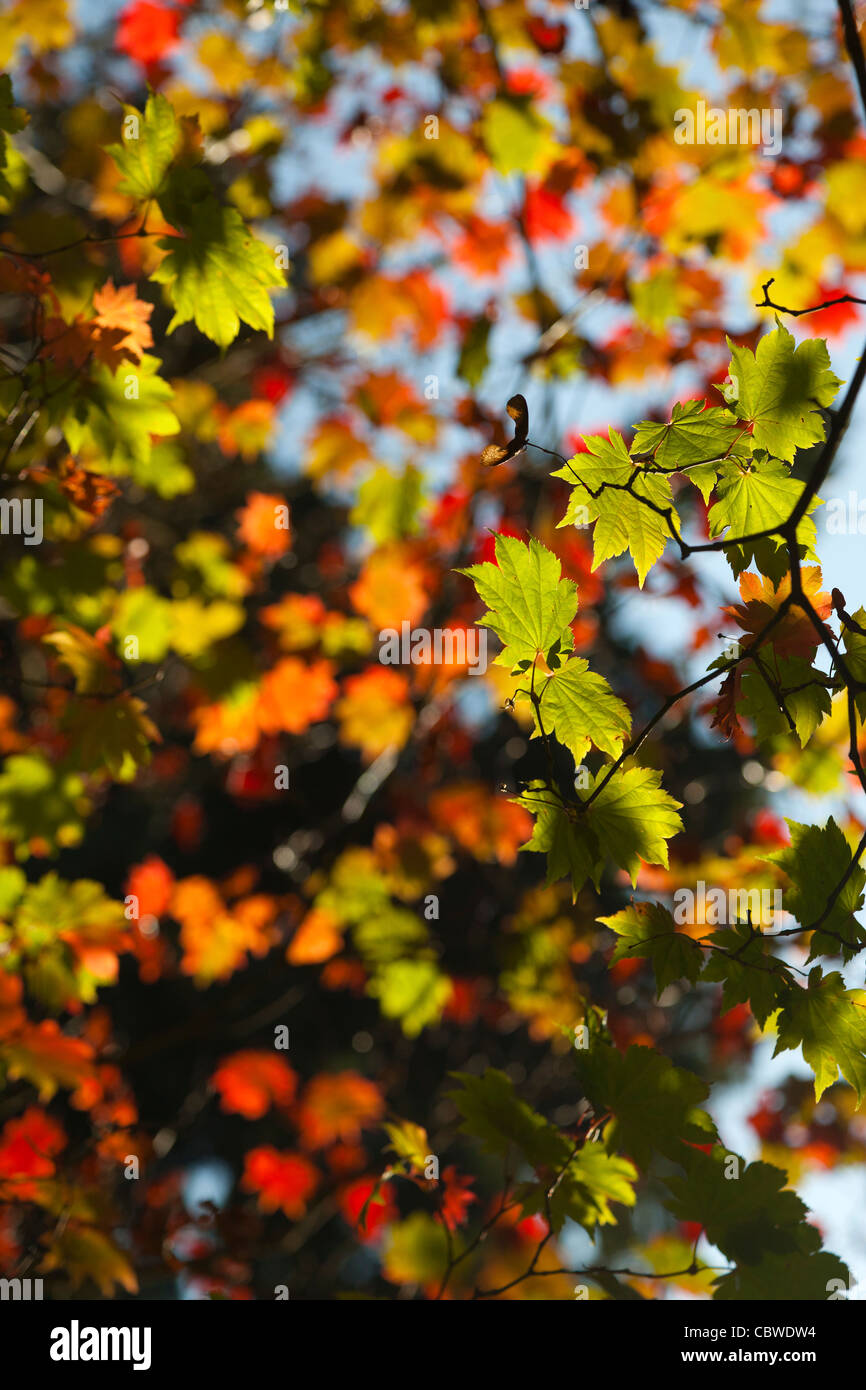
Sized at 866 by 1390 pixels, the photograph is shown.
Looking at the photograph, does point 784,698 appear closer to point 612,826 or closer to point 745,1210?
point 612,826

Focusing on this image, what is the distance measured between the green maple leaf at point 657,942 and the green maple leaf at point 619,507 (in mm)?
563

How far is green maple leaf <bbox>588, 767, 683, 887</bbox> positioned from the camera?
4.62 ft

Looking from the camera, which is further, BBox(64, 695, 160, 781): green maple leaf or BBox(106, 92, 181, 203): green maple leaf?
BBox(64, 695, 160, 781): green maple leaf

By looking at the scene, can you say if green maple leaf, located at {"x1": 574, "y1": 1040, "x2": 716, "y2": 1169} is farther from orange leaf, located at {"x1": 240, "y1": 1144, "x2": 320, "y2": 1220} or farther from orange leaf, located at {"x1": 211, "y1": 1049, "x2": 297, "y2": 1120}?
orange leaf, located at {"x1": 240, "y1": 1144, "x2": 320, "y2": 1220}

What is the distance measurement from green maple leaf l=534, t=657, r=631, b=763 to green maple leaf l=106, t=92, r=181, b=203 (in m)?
1.32

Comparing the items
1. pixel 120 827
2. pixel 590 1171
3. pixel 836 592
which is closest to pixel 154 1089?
pixel 120 827

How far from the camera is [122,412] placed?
206 cm

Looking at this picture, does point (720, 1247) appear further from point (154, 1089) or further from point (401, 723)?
point (154, 1089)

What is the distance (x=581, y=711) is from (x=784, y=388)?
646 mm

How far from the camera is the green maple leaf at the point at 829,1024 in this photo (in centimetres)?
143

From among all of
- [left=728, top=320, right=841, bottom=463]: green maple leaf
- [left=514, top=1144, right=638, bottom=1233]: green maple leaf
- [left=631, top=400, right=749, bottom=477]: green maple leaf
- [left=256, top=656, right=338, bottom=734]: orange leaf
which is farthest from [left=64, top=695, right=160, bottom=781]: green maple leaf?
[left=256, top=656, right=338, bottom=734]: orange leaf

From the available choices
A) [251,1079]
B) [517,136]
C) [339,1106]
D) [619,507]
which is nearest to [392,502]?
[517,136]

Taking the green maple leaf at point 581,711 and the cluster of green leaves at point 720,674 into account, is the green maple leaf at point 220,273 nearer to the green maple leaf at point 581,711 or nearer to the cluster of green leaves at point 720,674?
the cluster of green leaves at point 720,674

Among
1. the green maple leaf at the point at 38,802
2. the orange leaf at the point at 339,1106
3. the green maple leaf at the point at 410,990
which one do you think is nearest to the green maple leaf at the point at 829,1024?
the green maple leaf at the point at 38,802
